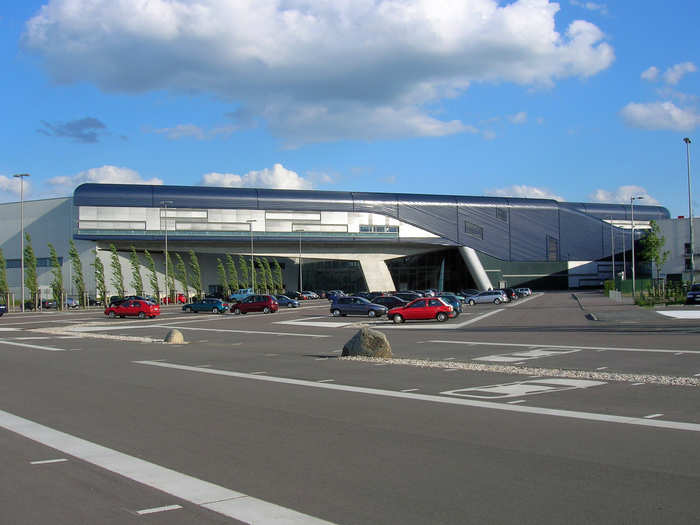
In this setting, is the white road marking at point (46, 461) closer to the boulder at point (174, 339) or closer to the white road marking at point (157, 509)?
the white road marking at point (157, 509)

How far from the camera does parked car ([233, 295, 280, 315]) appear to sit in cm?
5394

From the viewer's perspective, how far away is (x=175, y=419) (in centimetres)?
1026

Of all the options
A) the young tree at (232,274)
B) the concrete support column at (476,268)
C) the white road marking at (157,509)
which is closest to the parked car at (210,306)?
the young tree at (232,274)

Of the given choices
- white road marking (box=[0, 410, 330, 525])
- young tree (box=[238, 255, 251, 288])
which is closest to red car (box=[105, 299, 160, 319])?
young tree (box=[238, 255, 251, 288])

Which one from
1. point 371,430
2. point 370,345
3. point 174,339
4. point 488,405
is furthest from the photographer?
point 174,339

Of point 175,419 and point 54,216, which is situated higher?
point 54,216

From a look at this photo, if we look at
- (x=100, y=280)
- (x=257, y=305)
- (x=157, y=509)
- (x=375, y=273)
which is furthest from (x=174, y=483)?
(x=375, y=273)

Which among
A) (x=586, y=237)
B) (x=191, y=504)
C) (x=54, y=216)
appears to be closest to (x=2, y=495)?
(x=191, y=504)

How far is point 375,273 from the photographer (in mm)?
97812

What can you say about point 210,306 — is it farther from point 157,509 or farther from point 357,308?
point 157,509

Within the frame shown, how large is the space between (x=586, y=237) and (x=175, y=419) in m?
103

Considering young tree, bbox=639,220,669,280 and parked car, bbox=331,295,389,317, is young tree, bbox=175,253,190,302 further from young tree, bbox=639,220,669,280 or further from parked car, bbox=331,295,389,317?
young tree, bbox=639,220,669,280

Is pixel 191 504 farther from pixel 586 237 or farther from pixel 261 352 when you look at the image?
pixel 586 237

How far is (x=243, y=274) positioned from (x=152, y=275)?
46.6ft
